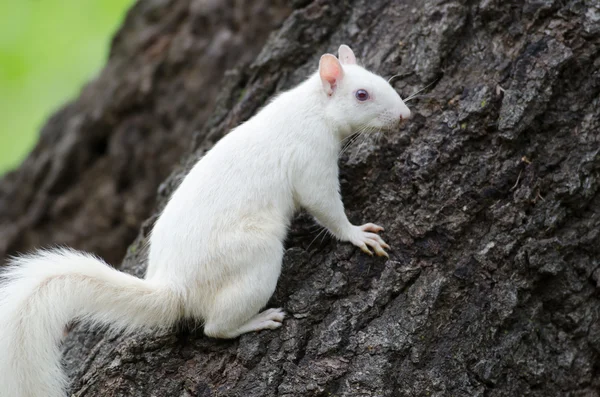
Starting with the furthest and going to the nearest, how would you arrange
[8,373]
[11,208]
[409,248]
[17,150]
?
1. [17,150]
2. [11,208]
3. [409,248]
4. [8,373]

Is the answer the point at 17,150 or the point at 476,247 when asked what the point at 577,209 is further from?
the point at 17,150

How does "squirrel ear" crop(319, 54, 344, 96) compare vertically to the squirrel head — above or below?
above

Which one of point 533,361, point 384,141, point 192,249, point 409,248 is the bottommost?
point 533,361

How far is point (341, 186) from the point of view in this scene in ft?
13.1

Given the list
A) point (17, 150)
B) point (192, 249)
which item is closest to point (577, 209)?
point (192, 249)

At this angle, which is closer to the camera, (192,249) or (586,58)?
(192,249)

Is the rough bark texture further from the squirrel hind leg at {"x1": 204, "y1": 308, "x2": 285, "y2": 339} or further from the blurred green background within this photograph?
→ the blurred green background

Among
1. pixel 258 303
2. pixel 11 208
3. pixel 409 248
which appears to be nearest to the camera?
pixel 258 303

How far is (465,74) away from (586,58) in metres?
0.68

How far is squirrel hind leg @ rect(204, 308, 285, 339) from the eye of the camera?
3316mm

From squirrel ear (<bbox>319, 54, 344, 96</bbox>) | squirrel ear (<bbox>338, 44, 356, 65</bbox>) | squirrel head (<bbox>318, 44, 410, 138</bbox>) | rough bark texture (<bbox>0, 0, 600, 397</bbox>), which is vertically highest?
squirrel ear (<bbox>319, 54, 344, 96</bbox>)

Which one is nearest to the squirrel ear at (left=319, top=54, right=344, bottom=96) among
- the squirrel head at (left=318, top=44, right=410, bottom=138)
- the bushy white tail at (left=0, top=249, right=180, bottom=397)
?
the squirrel head at (left=318, top=44, right=410, bottom=138)

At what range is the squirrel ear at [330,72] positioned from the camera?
3758 mm

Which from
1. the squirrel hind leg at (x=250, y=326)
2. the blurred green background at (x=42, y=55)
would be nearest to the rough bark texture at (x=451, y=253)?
the squirrel hind leg at (x=250, y=326)
